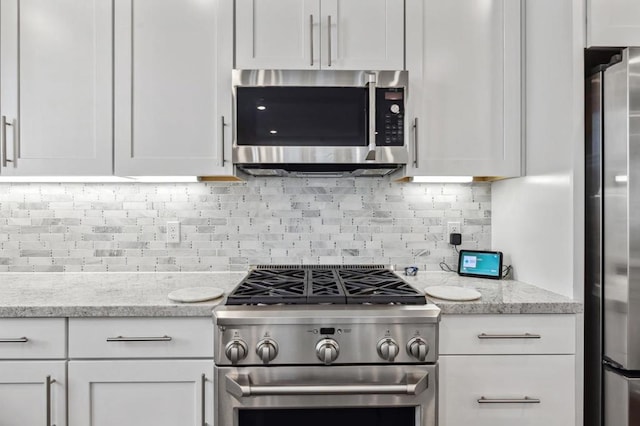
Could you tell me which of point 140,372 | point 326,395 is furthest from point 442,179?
point 140,372

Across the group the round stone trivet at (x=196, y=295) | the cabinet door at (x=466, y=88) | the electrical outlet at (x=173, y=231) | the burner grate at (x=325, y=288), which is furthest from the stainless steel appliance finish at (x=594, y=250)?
the electrical outlet at (x=173, y=231)

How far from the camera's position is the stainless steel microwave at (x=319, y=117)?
5.34ft

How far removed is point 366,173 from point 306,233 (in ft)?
1.42

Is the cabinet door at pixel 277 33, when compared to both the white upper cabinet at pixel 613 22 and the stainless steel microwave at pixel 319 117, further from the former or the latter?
the white upper cabinet at pixel 613 22

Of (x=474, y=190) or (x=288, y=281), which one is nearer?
(x=288, y=281)

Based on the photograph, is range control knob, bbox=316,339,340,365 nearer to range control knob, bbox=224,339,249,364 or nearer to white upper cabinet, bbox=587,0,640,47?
range control knob, bbox=224,339,249,364

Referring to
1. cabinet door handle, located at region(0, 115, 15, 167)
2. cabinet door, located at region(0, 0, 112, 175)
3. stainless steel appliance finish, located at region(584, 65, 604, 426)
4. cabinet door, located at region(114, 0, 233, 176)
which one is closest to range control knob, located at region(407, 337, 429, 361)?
stainless steel appliance finish, located at region(584, 65, 604, 426)

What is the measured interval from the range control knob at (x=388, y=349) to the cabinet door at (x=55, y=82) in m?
1.35

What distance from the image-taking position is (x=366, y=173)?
1.93 meters

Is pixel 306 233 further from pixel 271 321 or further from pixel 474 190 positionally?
pixel 474 190

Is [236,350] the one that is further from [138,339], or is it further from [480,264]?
[480,264]

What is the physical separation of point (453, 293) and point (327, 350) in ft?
1.79

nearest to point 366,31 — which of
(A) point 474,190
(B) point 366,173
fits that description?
(B) point 366,173

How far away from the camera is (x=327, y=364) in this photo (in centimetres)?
130
